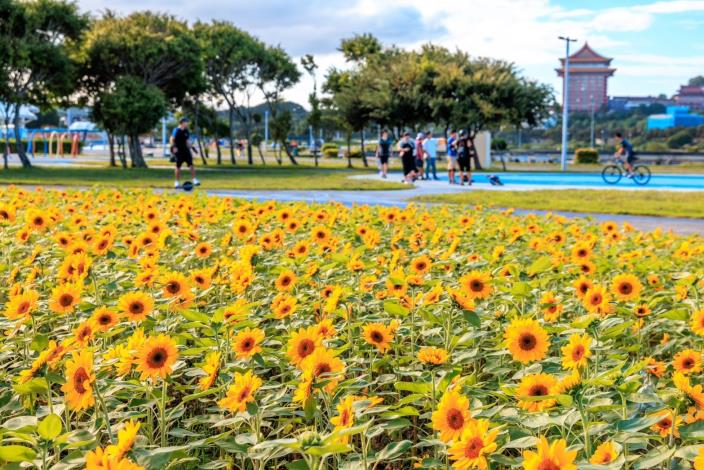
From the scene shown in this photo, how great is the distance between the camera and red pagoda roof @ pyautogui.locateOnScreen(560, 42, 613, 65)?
80.2 m

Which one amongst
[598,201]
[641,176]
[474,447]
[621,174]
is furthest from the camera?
[621,174]

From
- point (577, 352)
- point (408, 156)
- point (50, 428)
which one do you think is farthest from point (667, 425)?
point (408, 156)

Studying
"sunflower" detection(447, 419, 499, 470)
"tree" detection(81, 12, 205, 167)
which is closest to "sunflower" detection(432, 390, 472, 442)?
"sunflower" detection(447, 419, 499, 470)

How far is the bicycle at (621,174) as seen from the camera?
21078 millimetres

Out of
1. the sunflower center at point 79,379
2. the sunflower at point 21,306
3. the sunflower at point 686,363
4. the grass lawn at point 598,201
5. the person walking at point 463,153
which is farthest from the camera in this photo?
the person walking at point 463,153

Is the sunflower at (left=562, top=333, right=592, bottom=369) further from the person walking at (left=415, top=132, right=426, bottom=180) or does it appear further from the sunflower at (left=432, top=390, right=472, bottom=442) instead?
the person walking at (left=415, top=132, right=426, bottom=180)

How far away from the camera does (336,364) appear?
5.75 feet

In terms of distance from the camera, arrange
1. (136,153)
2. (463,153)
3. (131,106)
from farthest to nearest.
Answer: (136,153), (131,106), (463,153)

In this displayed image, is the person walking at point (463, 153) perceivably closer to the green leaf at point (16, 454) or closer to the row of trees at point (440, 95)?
the row of trees at point (440, 95)

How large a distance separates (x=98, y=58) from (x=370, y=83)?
39.0ft

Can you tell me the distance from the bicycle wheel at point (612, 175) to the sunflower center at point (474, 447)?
21.3 m

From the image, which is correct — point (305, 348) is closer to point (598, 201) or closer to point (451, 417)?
point (451, 417)

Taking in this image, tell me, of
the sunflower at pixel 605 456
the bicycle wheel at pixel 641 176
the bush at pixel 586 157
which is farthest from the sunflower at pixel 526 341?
the bush at pixel 586 157

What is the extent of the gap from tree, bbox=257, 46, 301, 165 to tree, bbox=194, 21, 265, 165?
41cm
